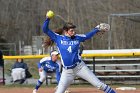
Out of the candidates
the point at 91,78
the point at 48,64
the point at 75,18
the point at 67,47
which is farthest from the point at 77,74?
the point at 75,18

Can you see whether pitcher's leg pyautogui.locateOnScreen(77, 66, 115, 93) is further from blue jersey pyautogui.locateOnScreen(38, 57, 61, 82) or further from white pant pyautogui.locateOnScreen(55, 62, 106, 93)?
blue jersey pyautogui.locateOnScreen(38, 57, 61, 82)

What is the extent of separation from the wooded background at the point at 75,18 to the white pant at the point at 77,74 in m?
27.1

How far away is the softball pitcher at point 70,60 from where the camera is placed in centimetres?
940

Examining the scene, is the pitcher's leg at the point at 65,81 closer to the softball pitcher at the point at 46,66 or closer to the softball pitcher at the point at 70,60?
the softball pitcher at the point at 70,60

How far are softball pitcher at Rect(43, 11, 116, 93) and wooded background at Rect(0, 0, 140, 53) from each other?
88.3 ft

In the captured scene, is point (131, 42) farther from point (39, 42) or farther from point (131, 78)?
point (131, 78)

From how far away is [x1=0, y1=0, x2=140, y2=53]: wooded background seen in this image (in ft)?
133

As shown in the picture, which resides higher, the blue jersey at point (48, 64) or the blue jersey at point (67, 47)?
the blue jersey at point (67, 47)

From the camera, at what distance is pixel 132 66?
19.0m

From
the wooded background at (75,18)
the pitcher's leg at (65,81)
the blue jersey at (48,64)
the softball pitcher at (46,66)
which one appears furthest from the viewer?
the wooded background at (75,18)

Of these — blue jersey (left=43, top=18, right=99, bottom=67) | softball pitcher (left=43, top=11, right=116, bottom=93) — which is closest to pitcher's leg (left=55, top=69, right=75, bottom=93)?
softball pitcher (left=43, top=11, right=116, bottom=93)

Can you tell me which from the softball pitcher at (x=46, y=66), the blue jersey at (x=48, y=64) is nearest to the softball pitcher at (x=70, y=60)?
the softball pitcher at (x=46, y=66)

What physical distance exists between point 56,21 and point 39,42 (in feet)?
42.4

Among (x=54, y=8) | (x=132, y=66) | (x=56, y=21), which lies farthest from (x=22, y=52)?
(x=132, y=66)
